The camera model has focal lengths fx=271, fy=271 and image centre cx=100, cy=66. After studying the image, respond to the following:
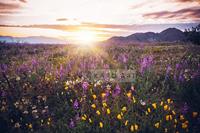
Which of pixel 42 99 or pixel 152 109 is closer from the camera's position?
pixel 152 109

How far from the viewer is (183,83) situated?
5.99 meters

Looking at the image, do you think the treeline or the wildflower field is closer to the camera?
the wildflower field

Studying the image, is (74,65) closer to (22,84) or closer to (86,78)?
(86,78)

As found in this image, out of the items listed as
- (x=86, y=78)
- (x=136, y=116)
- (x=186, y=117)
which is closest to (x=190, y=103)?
(x=186, y=117)

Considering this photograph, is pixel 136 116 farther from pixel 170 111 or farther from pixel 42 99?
pixel 42 99

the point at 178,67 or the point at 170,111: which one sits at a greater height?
the point at 178,67

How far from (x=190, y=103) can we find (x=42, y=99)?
3.01 m

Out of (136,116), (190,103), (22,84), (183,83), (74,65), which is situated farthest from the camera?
(74,65)

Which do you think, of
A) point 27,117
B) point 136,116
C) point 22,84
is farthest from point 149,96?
point 22,84

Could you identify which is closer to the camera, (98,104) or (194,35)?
(98,104)

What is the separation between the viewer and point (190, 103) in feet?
17.6

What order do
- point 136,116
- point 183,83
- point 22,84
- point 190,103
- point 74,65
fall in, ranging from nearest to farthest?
point 136,116, point 190,103, point 183,83, point 22,84, point 74,65

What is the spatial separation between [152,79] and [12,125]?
348cm

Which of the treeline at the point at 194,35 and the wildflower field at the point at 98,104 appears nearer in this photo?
the wildflower field at the point at 98,104
